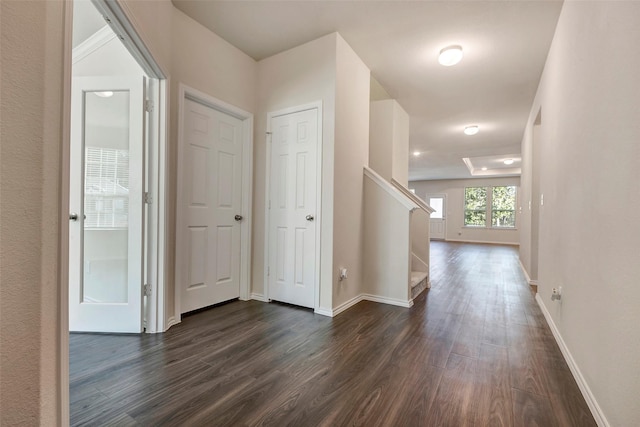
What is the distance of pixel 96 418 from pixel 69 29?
65.6 inches

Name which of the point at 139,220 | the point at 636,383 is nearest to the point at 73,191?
the point at 139,220

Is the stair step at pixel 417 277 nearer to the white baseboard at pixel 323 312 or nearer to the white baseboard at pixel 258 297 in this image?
the white baseboard at pixel 323 312

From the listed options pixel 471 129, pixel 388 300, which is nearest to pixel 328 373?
pixel 388 300

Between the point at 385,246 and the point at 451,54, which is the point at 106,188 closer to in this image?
the point at 385,246

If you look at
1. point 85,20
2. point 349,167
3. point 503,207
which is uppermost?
point 85,20

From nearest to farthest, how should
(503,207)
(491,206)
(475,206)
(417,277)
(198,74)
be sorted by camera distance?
1. (198,74)
2. (417,277)
3. (503,207)
4. (491,206)
5. (475,206)

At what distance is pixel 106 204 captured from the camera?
7.45 feet

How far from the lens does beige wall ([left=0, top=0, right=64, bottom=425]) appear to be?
846 mm

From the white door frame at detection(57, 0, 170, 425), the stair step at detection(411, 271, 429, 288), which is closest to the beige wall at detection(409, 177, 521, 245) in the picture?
the stair step at detection(411, 271, 429, 288)

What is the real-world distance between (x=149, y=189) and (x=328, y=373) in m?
1.89

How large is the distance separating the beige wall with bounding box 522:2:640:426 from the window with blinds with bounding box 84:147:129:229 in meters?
2.99

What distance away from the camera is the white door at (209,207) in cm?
259

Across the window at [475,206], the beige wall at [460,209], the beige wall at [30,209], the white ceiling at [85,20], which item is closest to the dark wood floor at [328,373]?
the beige wall at [30,209]

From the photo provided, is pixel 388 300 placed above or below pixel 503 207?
below
